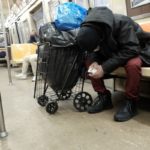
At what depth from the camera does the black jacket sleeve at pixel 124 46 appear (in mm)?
1668

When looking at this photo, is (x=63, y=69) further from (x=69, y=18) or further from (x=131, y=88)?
(x=131, y=88)

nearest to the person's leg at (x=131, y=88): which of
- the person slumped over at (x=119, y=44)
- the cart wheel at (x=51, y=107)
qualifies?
the person slumped over at (x=119, y=44)

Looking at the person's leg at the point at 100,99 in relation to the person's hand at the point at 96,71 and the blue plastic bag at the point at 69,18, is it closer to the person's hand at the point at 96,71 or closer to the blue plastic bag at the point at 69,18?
the person's hand at the point at 96,71

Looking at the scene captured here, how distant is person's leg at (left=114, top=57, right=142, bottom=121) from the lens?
5.45 feet

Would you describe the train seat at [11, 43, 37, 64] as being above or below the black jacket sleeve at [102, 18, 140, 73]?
above

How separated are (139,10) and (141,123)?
136 cm

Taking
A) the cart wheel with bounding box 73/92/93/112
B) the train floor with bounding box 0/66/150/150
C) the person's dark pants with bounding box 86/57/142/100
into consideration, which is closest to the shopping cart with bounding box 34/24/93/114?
the cart wheel with bounding box 73/92/93/112

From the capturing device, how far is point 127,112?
5.76ft

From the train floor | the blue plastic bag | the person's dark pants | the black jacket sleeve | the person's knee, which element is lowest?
the train floor

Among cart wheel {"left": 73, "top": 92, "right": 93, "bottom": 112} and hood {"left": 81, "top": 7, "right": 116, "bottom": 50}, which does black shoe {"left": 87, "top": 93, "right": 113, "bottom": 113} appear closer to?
cart wheel {"left": 73, "top": 92, "right": 93, "bottom": 112}

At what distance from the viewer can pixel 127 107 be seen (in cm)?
176

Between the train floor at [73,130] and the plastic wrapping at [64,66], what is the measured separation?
27cm

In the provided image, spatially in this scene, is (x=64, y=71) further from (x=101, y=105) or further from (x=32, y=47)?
(x=32, y=47)

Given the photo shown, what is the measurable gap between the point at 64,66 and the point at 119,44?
0.50m
